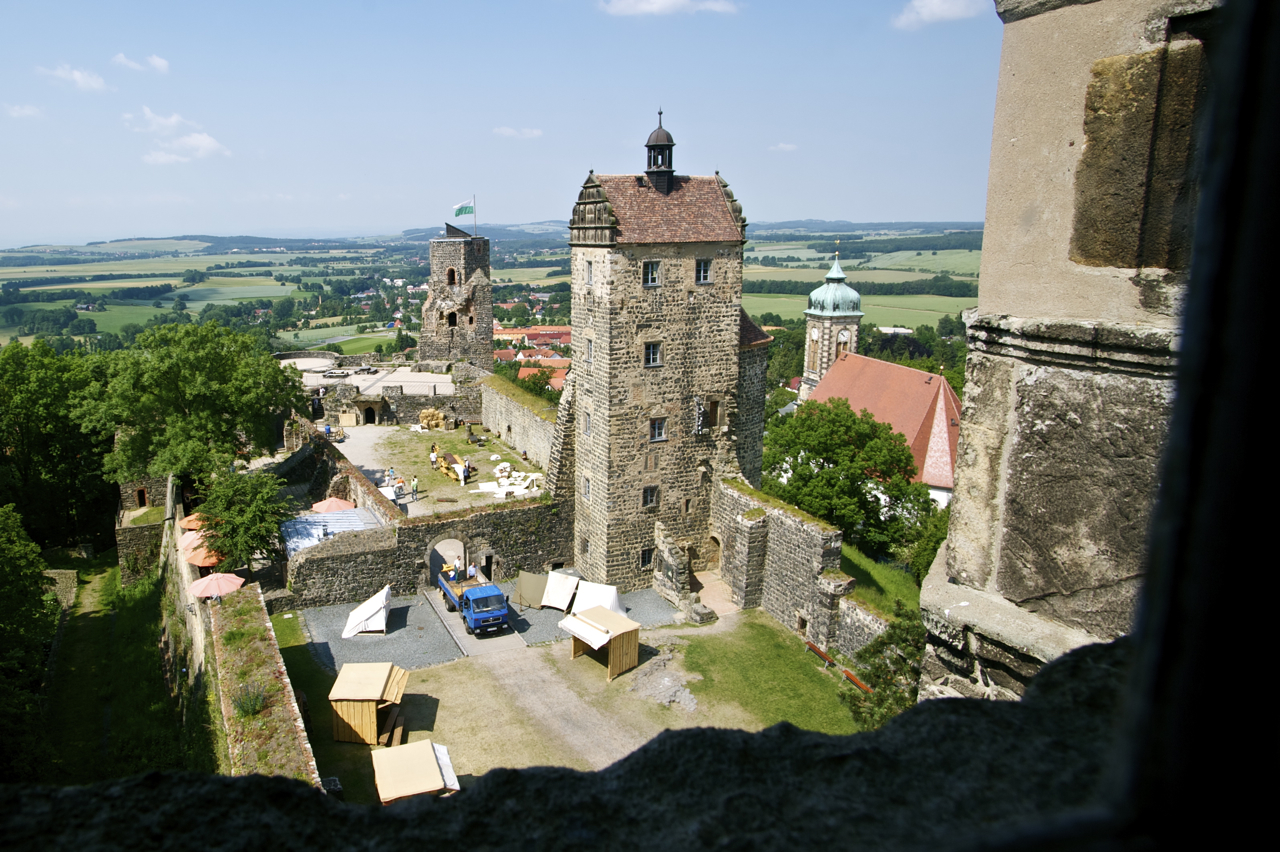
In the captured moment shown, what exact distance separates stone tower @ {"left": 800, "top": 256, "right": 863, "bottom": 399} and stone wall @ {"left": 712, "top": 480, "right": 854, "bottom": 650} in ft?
142

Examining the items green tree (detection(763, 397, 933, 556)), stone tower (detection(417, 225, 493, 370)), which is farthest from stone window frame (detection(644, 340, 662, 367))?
stone tower (detection(417, 225, 493, 370))

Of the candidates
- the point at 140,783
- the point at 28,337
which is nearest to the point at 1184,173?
the point at 140,783

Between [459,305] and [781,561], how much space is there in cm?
2720

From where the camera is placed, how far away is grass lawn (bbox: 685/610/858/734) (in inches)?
574

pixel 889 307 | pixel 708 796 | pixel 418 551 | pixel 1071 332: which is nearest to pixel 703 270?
pixel 418 551

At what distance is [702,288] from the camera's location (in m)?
19.0

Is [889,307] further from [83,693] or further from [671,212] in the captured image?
[83,693]

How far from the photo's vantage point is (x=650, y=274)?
18344 millimetres

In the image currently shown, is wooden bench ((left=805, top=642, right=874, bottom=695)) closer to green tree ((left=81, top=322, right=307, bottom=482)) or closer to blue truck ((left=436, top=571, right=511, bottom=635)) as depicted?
blue truck ((left=436, top=571, right=511, bottom=635))

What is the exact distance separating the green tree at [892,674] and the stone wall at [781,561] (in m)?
3.59

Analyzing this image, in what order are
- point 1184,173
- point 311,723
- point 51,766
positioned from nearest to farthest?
1. point 1184,173
2. point 311,723
3. point 51,766

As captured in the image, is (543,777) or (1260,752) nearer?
(1260,752)

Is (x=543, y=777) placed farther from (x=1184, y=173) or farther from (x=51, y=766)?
(x=51, y=766)

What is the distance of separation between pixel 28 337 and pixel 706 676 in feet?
432
